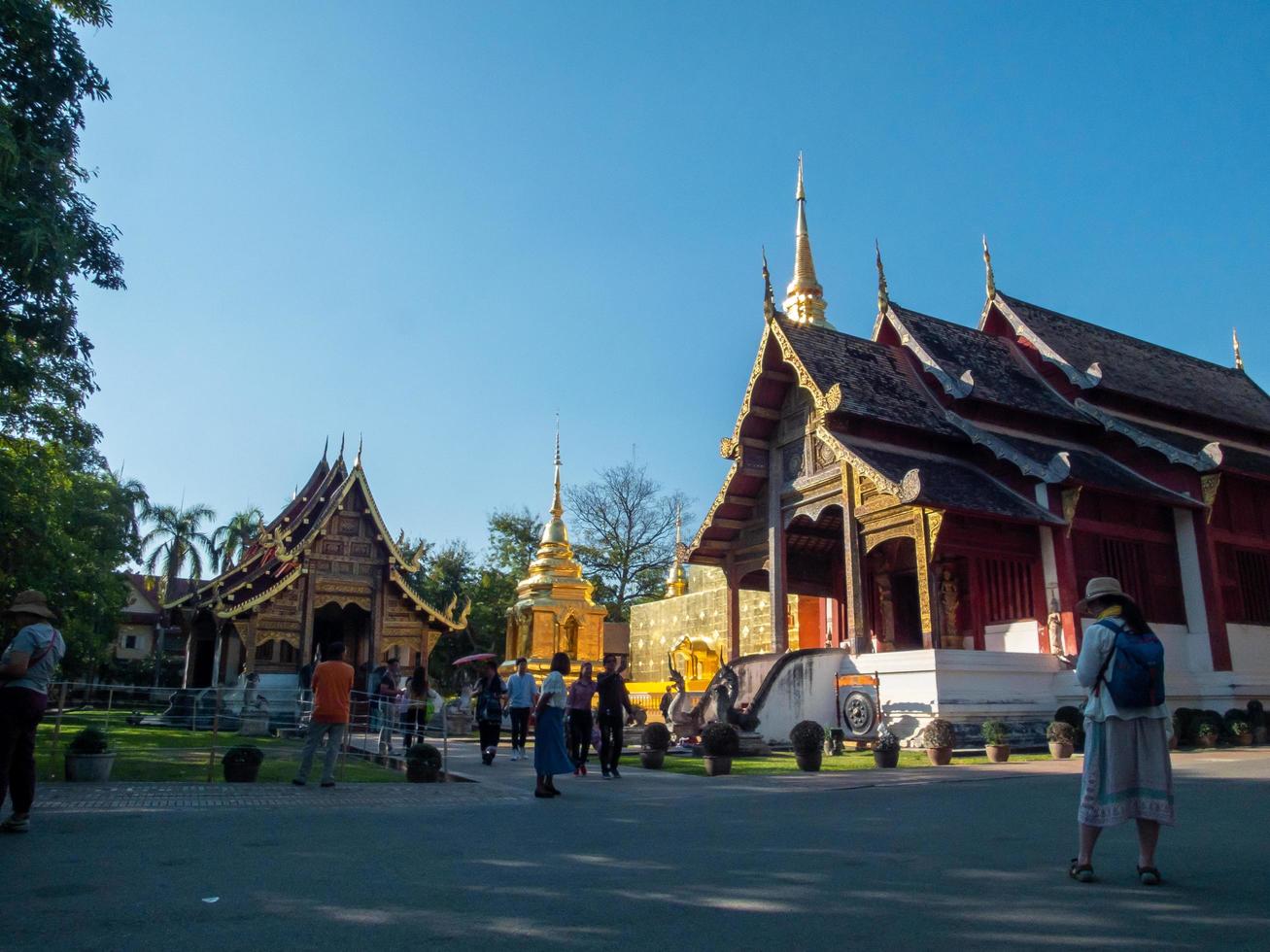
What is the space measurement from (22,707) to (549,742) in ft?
13.9

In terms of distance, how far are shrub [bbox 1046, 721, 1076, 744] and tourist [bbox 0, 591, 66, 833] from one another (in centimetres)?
1262

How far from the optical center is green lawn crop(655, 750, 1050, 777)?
12227mm

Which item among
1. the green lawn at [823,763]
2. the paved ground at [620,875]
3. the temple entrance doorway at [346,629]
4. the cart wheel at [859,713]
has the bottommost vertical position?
the paved ground at [620,875]

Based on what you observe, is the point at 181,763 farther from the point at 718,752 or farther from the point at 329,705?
the point at 718,752

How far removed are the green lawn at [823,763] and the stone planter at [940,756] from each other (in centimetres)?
11

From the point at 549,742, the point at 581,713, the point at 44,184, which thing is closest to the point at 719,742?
the point at 581,713

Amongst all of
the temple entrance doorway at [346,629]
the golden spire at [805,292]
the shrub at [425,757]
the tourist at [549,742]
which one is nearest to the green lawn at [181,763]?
the shrub at [425,757]

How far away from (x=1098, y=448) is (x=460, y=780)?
15840 mm

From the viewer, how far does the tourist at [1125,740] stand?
4.63m

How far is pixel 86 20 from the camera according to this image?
1119 centimetres

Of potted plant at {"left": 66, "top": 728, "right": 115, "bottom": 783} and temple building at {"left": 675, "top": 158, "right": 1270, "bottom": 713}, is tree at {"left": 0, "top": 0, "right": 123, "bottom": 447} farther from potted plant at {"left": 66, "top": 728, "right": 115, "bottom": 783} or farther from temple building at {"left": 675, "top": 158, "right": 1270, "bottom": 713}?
temple building at {"left": 675, "top": 158, "right": 1270, "bottom": 713}

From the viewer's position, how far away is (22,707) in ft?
20.4

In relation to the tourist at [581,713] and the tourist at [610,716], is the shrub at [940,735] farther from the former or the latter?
the tourist at [581,713]

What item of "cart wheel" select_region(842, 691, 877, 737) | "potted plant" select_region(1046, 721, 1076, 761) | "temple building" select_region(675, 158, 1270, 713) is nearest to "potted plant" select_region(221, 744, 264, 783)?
"cart wheel" select_region(842, 691, 877, 737)
